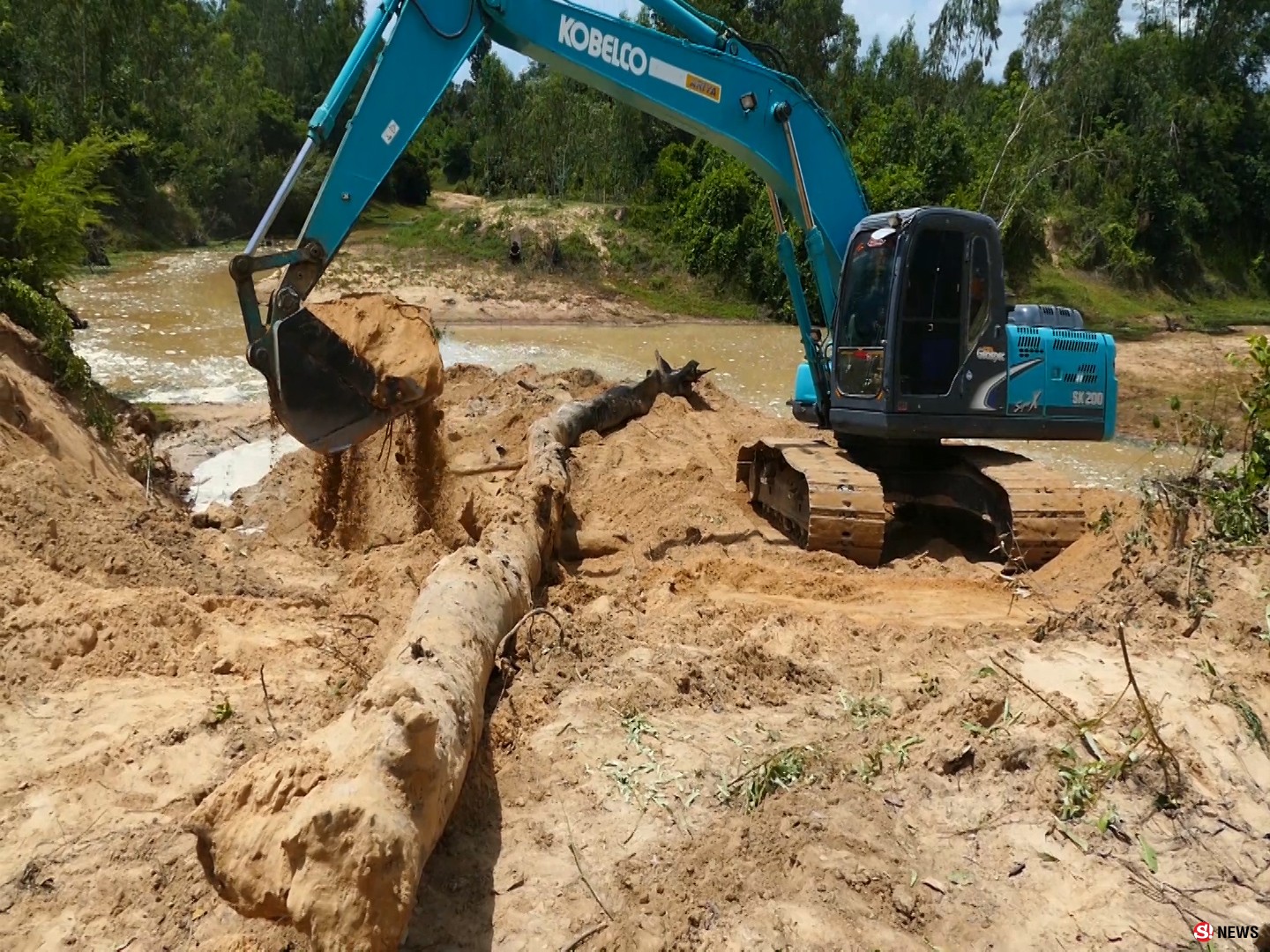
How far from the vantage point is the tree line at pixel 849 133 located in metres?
28.0

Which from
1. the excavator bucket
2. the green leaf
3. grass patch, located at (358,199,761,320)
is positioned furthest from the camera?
grass patch, located at (358,199,761,320)

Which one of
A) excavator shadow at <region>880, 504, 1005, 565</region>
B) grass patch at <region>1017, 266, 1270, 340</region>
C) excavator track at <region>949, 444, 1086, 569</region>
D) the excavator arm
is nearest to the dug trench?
excavator track at <region>949, 444, 1086, 569</region>

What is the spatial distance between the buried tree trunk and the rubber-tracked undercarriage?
3649mm

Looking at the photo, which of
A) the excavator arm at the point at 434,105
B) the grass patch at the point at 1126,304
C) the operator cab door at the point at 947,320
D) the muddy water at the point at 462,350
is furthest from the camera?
the grass patch at the point at 1126,304

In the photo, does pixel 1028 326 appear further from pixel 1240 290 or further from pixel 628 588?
pixel 1240 290

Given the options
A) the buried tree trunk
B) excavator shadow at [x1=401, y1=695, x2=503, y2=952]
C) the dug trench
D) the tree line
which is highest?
the tree line

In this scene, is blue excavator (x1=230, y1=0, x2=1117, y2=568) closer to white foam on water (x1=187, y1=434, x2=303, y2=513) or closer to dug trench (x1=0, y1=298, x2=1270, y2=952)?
dug trench (x1=0, y1=298, x2=1270, y2=952)

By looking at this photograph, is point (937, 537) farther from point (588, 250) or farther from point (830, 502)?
point (588, 250)

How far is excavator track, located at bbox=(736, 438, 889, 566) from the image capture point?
6.73 meters

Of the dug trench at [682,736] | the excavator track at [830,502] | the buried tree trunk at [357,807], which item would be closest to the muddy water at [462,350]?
the dug trench at [682,736]

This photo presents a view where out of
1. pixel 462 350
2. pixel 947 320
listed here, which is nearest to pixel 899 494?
pixel 947 320

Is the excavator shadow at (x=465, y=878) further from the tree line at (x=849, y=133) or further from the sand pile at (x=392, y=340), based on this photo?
the tree line at (x=849, y=133)

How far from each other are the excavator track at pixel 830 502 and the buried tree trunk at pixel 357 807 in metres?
3.52

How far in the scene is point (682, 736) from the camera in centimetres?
393
